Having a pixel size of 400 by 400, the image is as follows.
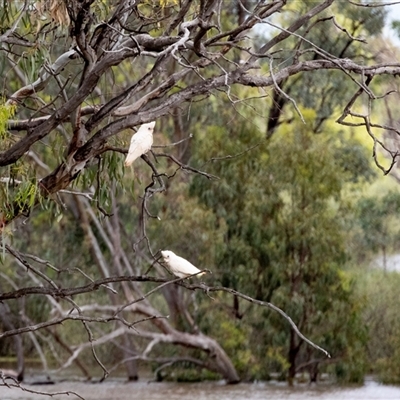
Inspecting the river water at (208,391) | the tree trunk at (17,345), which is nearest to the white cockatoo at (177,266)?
the river water at (208,391)

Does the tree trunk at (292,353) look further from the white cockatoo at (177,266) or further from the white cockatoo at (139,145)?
the white cockatoo at (139,145)

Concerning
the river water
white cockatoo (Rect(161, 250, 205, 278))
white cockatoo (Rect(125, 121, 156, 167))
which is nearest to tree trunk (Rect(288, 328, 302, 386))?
the river water

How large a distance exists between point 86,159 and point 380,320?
39.8 feet

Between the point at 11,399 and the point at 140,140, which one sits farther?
the point at 11,399

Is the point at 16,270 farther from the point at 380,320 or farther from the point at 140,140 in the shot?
the point at 140,140

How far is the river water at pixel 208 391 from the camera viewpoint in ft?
43.0

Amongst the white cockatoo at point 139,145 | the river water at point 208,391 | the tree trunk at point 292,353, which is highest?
the white cockatoo at point 139,145

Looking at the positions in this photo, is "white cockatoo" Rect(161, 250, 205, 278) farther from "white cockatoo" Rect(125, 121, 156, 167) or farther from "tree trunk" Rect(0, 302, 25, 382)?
"tree trunk" Rect(0, 302, 25, 382)

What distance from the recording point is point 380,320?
54.1 feet

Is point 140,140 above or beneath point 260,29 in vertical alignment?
beneath

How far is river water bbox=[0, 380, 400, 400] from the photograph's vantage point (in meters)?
13.1

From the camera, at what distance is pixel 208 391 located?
13.8 metres

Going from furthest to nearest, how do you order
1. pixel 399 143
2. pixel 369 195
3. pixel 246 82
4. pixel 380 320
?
1. pixel 369 195
2. pixel 380 320
3. pixel 399 143
4. pixel 246 82

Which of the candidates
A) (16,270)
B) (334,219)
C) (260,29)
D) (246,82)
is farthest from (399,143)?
(16,270)
